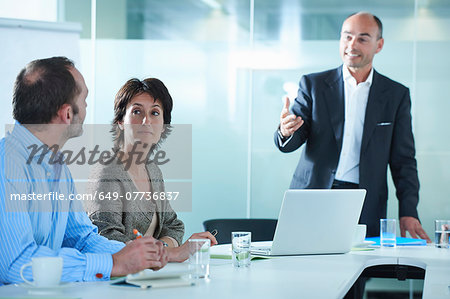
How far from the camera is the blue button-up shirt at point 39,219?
181cm

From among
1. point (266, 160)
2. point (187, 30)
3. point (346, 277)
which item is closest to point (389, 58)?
point (266, 160)

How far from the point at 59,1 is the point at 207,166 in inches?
72.3

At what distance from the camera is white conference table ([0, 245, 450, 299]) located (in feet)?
5.65

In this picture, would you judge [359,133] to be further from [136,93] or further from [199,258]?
[199,258]

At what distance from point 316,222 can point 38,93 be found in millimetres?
1114

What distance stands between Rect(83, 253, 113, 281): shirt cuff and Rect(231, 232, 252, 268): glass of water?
0.48 meters

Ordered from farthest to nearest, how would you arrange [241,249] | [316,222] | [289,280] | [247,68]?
[247,68], [316,222], [241,249], [289,280]

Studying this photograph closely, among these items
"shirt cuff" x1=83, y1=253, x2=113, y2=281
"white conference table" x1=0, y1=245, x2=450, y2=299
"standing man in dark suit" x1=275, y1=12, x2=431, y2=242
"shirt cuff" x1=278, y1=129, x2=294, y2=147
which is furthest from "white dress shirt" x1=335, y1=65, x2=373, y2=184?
"shirt cuff" x1=83, y1=253, x2=113, y2=281

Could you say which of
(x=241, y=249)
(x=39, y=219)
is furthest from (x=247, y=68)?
(x=39, y=219)

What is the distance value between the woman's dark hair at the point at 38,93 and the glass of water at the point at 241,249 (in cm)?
72

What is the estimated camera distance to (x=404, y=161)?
12.2 feet

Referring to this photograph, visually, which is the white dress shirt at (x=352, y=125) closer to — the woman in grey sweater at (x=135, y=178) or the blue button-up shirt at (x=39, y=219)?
the woman in grey sweater at (x=135, y=178)

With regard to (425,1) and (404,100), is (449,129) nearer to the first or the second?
(425,1)

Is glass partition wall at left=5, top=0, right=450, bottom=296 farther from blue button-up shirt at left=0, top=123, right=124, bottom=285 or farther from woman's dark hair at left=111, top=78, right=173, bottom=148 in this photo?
blue button-up shirt at left=0, top=123, right=124, bottom=285
